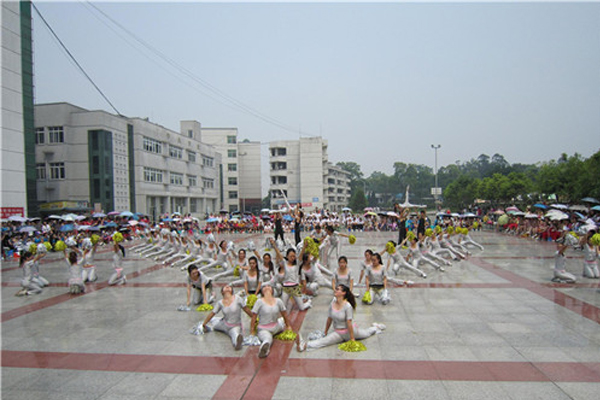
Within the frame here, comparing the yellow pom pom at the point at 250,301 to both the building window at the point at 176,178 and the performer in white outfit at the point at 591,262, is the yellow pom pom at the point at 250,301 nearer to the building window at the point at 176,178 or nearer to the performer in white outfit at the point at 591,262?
the performer in white outfit at the point at 591,262

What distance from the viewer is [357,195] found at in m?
80.6

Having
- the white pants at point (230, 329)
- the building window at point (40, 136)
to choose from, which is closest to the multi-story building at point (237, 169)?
the building window at point (40, 136)

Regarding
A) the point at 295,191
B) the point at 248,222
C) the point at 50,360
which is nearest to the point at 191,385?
the point at 50,360

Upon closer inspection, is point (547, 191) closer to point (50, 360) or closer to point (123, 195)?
point (50, 360)

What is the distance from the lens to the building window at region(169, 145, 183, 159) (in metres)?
51.1

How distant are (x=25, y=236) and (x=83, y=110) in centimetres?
2179

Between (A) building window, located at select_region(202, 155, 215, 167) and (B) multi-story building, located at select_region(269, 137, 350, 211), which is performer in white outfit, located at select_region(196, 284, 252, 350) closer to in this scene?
(A) building window, located at select_region(202, 155, 215, 167)

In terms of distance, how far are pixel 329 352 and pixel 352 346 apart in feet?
1.28

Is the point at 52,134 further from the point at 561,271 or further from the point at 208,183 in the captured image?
the point at 561,271

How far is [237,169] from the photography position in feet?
250

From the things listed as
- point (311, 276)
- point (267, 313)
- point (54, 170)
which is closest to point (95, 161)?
point (54, 170)

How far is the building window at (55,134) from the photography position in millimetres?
38750

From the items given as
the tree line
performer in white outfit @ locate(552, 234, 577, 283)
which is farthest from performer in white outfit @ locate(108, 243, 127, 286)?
the tree line

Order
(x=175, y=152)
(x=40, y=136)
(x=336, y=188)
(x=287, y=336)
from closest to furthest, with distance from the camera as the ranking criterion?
(x=287, y=336) → (x=40, y=136) → (x=175, y=152) → (x=336, y=188)
